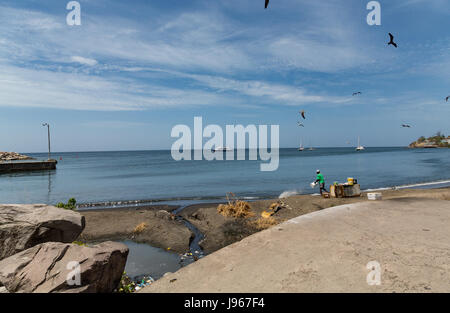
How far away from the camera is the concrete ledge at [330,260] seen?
18.4ft

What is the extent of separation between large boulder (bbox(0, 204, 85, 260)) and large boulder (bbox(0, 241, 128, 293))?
1.17 m

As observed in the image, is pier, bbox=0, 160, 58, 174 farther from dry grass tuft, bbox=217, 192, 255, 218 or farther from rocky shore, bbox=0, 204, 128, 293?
rocky shore, bbox=0, 204, 128, 293

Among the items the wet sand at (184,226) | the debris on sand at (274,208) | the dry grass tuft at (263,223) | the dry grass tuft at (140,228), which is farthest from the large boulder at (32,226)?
the debris on sand at (274,208)

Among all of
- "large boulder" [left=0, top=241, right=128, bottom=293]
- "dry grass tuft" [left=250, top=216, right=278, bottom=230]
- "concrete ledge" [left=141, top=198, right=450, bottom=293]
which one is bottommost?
"dry grass tuft" [left=250, top=216, right=278, bottom=230]

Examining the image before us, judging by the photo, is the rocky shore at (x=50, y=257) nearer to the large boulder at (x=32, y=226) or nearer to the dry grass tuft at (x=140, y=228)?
the large boulder at (x=32, y=226)

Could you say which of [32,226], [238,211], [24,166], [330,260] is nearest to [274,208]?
[238,211]

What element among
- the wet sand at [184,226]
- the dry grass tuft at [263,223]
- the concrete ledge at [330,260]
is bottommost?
the wet sand at [184,226]

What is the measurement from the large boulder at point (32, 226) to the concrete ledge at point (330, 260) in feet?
9.65

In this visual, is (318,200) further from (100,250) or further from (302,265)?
(100,250)

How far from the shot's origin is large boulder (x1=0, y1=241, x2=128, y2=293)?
4.99 m

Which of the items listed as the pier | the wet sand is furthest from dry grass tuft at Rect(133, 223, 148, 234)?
A: the pier
